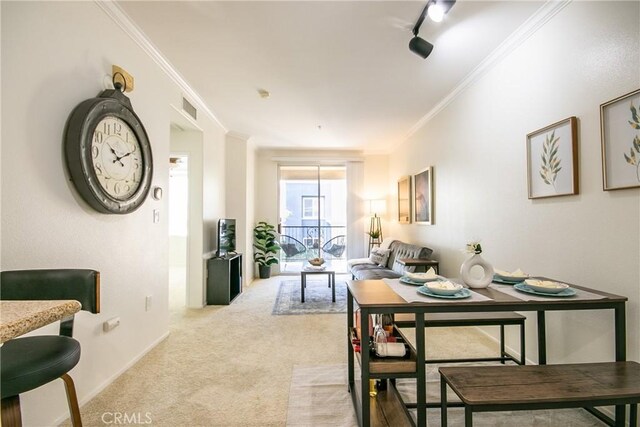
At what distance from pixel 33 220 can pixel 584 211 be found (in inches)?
126

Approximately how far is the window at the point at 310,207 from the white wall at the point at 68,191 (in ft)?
12.6

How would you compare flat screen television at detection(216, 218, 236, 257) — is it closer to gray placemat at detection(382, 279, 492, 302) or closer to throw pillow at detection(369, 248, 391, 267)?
throw pillow at detection(369, 248, 391, 267)

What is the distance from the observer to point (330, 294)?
4422 millimetres

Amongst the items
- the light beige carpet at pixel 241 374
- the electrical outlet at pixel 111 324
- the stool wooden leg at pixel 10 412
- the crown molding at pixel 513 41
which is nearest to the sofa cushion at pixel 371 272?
the light beige carpet at pixel 241 374

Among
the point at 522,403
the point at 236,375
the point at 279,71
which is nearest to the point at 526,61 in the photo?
the point at 279,71

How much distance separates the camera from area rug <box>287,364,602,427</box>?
1.62 meters

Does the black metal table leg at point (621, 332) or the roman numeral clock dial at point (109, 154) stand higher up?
the roman numeral clock dial at point (109, 154)

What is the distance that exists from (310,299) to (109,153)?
3078 millimetres

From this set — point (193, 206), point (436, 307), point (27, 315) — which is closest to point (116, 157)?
point (27, 315)

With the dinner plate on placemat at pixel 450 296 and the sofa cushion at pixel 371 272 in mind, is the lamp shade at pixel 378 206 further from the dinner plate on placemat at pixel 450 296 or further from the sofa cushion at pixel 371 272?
the dinner plate on placemat at pixel 450 296

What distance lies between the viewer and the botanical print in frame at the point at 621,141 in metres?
1.50

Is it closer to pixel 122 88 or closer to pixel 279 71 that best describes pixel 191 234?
pixel 122 88

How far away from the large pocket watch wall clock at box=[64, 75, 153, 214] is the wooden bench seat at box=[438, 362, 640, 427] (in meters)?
2.28

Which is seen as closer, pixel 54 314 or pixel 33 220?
pixel 54 314
